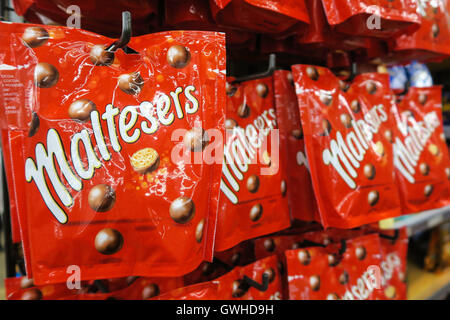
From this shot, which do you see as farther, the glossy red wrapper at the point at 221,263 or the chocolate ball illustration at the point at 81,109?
the glossy red wrapper at the point at 221,263

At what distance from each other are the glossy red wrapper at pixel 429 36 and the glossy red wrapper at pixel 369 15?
4.4 inches

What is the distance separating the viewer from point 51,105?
0.49 metres

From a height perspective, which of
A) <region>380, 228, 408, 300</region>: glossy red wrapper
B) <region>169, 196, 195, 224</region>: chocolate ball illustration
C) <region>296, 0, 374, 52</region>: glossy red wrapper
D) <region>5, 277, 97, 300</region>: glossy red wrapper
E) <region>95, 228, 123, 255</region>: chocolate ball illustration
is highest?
<region>296, 0, 374, 52</region>: glossy red wrapper

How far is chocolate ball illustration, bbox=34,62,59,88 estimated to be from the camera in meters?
0.49

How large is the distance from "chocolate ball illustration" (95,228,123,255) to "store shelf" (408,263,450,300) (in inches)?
45.7

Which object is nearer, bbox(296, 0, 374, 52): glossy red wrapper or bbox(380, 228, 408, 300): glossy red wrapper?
bbox(296, 0, 374, 52): glossy red wrapper

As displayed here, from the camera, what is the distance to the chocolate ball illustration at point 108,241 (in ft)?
1.66

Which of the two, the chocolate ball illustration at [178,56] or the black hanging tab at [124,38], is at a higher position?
the black hanging tab at [124,38]

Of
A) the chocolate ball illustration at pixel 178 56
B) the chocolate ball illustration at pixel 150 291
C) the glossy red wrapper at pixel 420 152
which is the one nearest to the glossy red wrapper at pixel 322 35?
the glossy red wrapper at pixel 420 152

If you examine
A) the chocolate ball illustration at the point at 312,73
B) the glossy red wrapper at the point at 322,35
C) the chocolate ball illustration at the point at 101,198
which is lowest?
the chocolate ball illustration at the point at 101,198

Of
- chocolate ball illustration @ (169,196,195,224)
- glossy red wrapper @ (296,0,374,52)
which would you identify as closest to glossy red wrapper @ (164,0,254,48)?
glossy red wrapper @ (296,0,374,52)

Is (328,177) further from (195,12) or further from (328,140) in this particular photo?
(195,12)

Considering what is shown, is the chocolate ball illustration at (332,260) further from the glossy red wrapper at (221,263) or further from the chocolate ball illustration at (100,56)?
the chocolate ball illustration at (100,56)

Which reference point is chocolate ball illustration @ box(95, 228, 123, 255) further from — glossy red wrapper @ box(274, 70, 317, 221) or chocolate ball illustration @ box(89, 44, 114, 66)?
glossy red wrapper @ box(274, 70, 317, 221)
